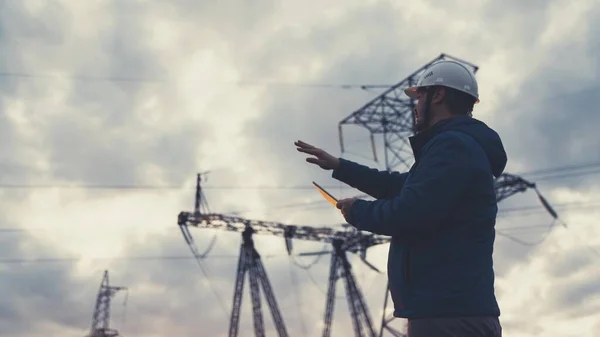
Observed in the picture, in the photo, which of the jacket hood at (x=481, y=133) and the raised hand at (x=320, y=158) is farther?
the raised hand at (x=320, y=158)

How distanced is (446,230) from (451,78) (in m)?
0.98

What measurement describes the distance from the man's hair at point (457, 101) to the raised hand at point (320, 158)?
817 mm

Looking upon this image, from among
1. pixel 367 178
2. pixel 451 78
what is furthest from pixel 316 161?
pixel 451 78

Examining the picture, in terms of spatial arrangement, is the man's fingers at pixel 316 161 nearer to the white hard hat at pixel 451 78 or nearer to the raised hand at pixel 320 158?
the raised hand at pixel 320 158

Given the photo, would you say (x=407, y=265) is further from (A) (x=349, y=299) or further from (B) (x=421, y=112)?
(A) (x=349, y=299)

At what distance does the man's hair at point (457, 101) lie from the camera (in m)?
4.17

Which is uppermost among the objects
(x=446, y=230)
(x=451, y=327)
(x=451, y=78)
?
(x=451, y=78)

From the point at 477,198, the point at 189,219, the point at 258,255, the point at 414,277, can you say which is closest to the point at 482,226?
the point at 477,198

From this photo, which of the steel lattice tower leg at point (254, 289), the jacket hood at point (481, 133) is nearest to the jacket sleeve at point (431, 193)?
the jacket hood at point (481, 133)

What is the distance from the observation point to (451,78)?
4148 millimetres

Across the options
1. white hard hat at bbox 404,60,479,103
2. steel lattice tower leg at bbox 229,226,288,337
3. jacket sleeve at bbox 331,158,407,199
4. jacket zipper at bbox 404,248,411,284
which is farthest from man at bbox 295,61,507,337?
steel lattice tower leg at bbox 229,226,288,337

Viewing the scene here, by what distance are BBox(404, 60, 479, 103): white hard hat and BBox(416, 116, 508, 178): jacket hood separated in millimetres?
282

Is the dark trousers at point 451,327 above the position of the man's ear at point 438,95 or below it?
below

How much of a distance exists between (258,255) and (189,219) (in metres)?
8.45
